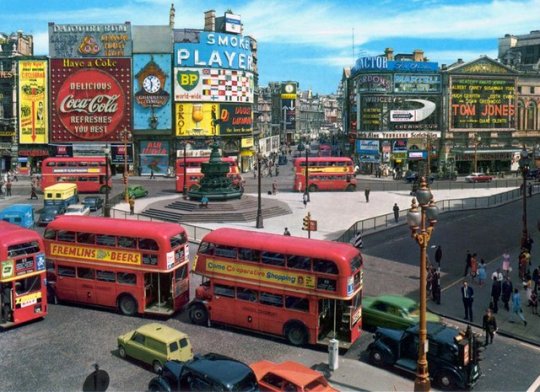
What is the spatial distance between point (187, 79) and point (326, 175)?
25.1 metres

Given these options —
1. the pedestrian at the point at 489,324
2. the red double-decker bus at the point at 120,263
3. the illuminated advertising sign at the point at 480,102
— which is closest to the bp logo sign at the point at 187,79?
the illuminated advertising sign at the point at 480,102

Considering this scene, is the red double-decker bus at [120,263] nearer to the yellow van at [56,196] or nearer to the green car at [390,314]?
the green car at [390,314]

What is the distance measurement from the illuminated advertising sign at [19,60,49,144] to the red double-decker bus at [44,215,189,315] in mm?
54876

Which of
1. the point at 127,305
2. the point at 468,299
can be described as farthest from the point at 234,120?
the point at 468,299

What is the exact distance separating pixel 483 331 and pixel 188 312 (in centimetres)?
1005

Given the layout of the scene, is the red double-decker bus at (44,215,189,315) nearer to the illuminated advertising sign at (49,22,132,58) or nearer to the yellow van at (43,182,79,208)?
the yellow van at (43,182,79,208)

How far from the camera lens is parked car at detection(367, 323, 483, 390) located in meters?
15.0

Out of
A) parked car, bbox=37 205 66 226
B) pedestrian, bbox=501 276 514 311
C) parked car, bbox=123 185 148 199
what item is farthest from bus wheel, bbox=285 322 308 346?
parked car, bbox=123 185 148 199

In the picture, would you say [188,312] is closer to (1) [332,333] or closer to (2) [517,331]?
(1) [332,333]

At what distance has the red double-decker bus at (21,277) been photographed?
18.5m

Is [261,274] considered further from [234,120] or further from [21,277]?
[234,120]

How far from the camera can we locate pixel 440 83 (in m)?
75.6

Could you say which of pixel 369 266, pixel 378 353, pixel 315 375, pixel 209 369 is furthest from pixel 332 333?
pixel 369 266

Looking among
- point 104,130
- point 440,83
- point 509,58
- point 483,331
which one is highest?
point 509,58
